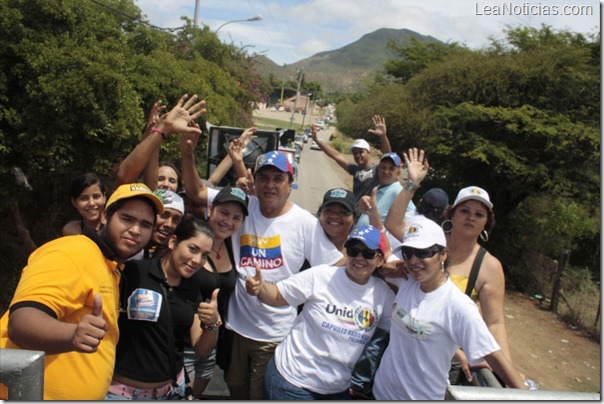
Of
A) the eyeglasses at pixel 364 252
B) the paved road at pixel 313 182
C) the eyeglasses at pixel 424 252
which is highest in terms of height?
the eyeglasses at pixel 424 252

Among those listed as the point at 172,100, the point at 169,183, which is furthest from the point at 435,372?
the point at 172,100

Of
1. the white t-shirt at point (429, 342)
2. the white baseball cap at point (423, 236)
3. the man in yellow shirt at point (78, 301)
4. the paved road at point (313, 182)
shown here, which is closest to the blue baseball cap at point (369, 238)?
the white baseball cap at point (423, 236)

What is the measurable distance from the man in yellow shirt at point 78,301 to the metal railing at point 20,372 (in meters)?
0.31

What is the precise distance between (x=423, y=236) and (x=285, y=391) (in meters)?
1.10

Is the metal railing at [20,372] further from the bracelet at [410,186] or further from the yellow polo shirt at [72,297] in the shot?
the bracelet at [410,186]

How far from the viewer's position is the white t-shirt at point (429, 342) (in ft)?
6.90

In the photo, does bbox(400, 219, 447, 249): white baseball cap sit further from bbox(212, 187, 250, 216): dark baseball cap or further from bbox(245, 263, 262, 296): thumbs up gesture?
bbox(212, 187, 250, 216): dark baseball cap

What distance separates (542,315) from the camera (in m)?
10.8

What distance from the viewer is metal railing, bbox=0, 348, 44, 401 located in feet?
4.00

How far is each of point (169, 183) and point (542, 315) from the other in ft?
33.6

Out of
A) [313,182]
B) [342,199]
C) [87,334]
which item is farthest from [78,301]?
[313,182]

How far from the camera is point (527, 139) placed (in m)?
13.0

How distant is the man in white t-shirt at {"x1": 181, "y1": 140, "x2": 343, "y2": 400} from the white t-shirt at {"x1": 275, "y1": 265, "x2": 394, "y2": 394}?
27cm

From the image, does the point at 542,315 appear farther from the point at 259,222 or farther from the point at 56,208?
the point at 56,208
